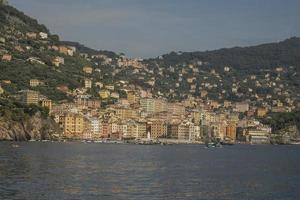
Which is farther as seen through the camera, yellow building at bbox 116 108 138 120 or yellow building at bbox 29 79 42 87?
yellow building at bbox 116 108 138 120

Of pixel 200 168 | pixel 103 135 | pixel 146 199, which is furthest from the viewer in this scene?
pixel 103 135

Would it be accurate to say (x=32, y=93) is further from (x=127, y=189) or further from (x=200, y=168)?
(x=127, y=189)

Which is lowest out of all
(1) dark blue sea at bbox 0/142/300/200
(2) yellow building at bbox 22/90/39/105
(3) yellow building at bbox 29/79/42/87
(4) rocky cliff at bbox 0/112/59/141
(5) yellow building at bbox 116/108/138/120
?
(1) dark blue sea at bbox 0/142/300/200

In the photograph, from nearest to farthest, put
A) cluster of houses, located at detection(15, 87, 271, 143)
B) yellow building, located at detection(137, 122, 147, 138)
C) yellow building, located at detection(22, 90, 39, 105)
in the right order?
yellow building, located at detection(22, 90, 39, 105) < cluster of houses, located at detection(15, 87, 271, 143) < yellow building, located at detection(137, 122, 147, 138)

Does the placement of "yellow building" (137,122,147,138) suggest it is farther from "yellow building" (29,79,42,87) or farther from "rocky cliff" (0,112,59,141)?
"rocky cliff" (0,112,59,141)

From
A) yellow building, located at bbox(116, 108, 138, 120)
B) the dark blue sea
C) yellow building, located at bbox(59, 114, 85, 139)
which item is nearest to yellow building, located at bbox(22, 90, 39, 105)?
yellow building, located at bbox(59, 114, 85, 139)

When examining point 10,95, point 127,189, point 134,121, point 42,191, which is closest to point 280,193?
point 127,189

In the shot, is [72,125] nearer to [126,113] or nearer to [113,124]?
[113,124]
